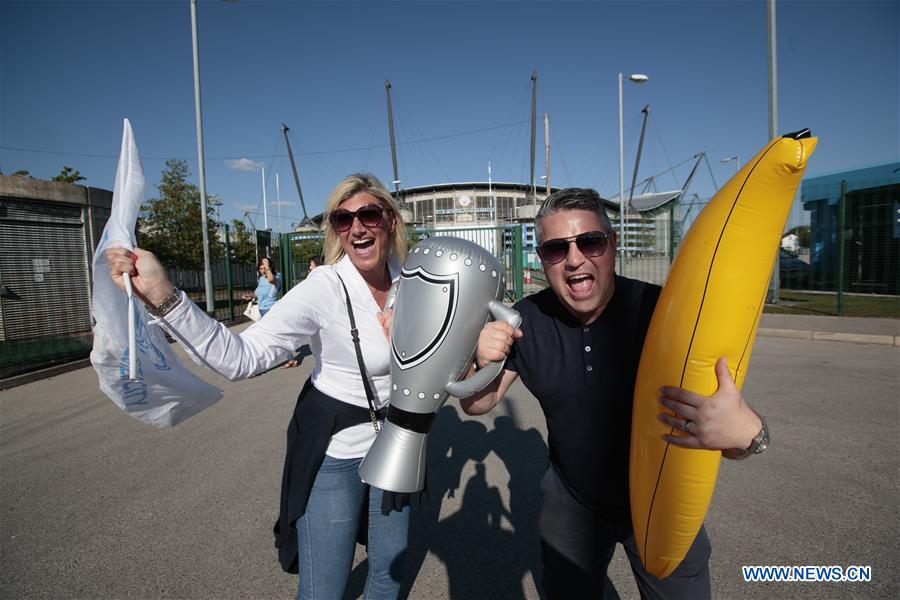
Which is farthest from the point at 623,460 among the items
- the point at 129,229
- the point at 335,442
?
the point at 129,229

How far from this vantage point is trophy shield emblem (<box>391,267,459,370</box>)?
1.18 m

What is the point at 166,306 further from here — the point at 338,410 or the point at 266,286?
the point at 266,286

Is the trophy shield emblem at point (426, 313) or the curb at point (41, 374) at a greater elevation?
the trophy shield emblem at point (426, 313)

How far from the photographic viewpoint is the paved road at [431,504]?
2385mm

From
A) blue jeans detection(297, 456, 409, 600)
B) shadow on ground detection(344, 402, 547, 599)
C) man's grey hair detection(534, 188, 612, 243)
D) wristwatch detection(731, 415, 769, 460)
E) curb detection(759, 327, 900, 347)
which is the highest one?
man's grey hair detection(534, 188, 612, 243)

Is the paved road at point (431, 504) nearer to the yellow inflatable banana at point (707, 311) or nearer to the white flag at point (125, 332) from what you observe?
the yellow inflatable banana at point (707, 311)

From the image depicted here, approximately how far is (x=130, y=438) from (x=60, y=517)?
152cm

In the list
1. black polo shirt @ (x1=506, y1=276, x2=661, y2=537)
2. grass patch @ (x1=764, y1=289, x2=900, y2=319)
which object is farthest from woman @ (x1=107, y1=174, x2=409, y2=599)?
grass patch @ (x1=764, y1=289, x2=900, y2=319)

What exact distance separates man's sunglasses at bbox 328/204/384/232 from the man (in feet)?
1.99

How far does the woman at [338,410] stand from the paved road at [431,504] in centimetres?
86

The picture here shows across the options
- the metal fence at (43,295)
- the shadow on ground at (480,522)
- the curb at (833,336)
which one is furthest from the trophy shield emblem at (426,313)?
the curb at (833,336)

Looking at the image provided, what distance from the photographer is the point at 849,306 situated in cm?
1135

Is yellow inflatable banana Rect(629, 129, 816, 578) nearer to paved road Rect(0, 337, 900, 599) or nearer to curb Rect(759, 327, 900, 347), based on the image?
paved road Rect(0, 337, 900, 599)

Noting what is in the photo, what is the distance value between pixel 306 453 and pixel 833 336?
959 cm
